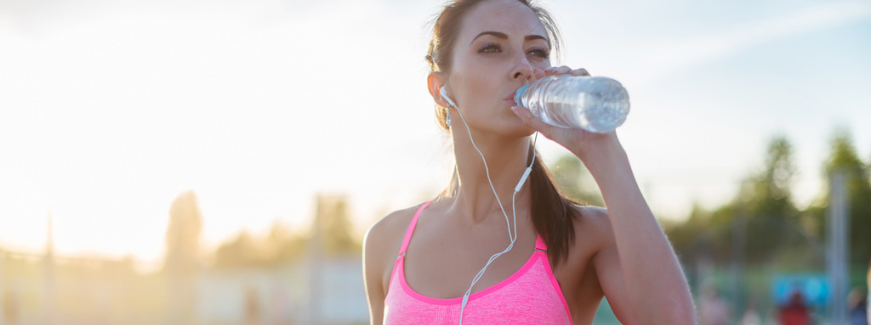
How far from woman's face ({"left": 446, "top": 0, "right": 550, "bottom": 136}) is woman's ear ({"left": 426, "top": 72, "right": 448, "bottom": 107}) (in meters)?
0.09

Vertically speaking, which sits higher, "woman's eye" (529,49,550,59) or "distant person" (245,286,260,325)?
"woman's eye" (529,49,550,59)

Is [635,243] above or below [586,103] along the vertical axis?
below

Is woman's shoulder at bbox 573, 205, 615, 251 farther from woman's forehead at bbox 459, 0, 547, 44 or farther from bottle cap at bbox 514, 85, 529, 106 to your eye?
woman's forehead at bbox 459, 0, 547, 44

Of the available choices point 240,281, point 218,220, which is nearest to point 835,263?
point 218,220

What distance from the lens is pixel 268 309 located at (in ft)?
47.1

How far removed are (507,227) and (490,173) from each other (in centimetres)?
18

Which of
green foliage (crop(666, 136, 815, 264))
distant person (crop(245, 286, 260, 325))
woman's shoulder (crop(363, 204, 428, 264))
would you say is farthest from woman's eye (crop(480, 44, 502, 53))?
distant person (crop(245, 286, 260, 325))

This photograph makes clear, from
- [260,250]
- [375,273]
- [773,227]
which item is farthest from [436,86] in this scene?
[773,227]

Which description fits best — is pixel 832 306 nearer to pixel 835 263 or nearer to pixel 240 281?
pixel 835 263

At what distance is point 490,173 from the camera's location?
6.48ft

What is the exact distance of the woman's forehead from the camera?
1.84 metres

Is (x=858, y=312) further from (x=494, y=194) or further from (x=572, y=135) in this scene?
(x=572, y=135)

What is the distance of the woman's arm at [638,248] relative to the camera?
4.48 ft

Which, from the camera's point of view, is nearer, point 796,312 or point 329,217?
point 329,217
